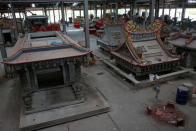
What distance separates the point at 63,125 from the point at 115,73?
3548 mm

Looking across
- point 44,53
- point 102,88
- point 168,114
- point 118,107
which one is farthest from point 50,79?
point 168,114

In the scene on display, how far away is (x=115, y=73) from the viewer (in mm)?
6973

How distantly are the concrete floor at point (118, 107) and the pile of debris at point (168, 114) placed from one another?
5.1 inches

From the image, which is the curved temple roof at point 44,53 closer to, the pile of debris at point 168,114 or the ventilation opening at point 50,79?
the ventilation opening at point 50,79

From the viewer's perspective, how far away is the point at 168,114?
13.5 feet

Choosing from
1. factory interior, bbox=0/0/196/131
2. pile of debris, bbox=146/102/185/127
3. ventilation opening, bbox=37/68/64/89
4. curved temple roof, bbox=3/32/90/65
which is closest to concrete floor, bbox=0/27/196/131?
factory interior, bbox=0/0/196/131

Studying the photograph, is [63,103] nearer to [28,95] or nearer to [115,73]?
[28,95]

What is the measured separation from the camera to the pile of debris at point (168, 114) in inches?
151

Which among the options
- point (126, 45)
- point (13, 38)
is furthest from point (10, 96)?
point (13, 38)

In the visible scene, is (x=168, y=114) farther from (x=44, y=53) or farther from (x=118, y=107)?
(x=44, y=53)

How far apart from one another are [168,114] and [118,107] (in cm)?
125

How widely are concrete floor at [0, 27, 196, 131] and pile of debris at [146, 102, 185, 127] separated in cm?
13

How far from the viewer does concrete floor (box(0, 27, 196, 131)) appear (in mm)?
3843

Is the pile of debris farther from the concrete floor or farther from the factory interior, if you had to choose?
the concrete floor
